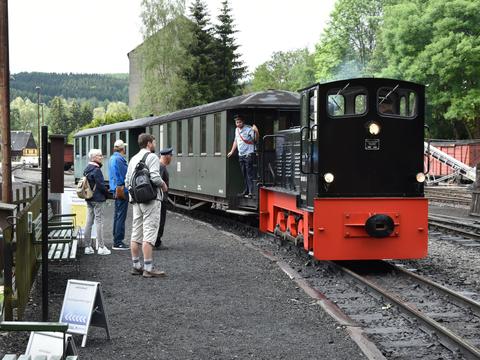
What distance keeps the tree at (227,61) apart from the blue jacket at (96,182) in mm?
44687

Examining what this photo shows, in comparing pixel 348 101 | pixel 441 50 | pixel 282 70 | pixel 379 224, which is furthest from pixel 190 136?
pixel 282 70

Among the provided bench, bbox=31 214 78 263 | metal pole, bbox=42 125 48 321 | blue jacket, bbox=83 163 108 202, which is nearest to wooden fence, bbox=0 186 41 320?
metal pole, bbox=42 125 48 321

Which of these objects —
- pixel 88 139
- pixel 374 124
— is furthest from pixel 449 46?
pixel 374 124

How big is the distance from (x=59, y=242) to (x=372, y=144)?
482 centimetres

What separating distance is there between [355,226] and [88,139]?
25.3 metres

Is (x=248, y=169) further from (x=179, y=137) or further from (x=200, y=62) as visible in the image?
(x=200, y=62)

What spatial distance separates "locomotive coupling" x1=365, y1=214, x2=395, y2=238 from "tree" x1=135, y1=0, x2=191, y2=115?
44634mm

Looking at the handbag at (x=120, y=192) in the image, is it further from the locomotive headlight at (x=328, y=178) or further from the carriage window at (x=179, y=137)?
the carriage window at (x=179, y=137)

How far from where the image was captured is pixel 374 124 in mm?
10375

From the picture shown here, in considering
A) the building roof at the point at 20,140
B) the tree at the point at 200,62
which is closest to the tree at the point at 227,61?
the tree at the point at 200,62

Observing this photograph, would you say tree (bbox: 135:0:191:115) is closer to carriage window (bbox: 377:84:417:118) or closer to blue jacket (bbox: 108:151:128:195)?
blue jacket (bbox: 108:151:128:195)

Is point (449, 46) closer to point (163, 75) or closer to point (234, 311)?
point (163, 75)

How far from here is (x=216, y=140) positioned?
→ 16062 mm

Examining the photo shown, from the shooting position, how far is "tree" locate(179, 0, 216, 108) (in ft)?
179
